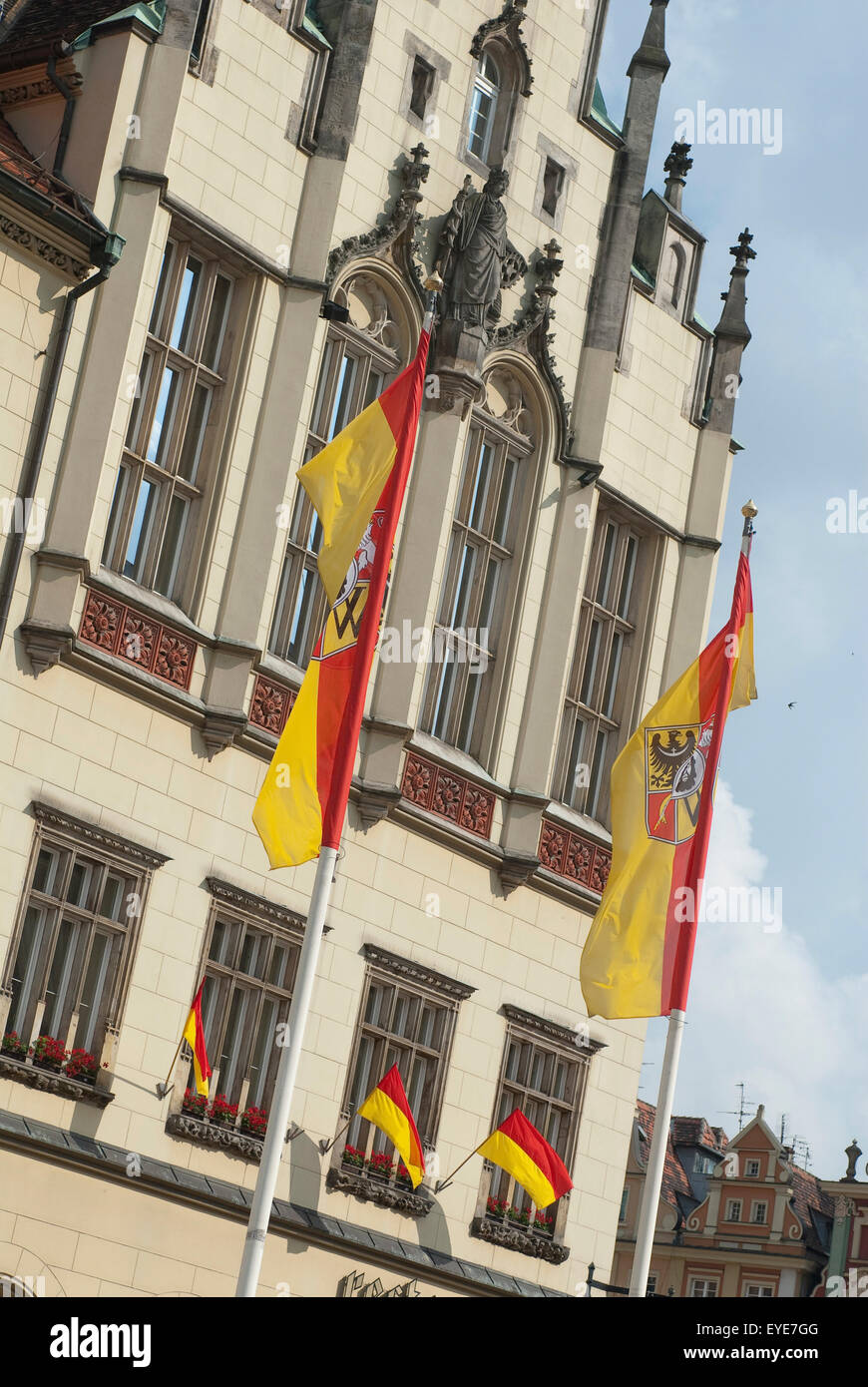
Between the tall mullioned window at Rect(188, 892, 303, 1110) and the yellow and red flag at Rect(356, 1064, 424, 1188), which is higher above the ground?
the tall mullioned window at Rect(188, 892, 303, 1110)

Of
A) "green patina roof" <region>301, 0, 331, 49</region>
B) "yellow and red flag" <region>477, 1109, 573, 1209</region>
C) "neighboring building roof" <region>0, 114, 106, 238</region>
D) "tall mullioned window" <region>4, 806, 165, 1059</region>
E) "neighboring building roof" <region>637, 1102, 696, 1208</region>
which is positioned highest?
"green patina roof" <region>301, 0, 331, 49</region>

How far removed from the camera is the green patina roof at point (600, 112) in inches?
1037

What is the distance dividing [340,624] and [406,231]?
7.59m

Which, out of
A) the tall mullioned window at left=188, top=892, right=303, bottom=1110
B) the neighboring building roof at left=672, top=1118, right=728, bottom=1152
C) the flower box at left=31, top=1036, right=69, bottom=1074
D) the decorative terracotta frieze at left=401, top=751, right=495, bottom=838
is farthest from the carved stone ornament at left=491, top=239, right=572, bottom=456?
the neighboring building roof at left=672, top=1118, right=728, bottom=1152

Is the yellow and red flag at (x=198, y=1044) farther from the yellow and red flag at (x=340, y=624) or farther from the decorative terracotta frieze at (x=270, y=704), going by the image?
the yellow and red flag at (x=340, y=624)

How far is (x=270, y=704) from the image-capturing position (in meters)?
21.2

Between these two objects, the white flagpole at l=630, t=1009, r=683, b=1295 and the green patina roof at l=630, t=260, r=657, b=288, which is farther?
the green patina roof at l=630, t=260, r=657, b=288

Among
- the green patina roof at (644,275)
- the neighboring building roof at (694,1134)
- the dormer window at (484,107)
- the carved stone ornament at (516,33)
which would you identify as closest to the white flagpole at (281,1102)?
the dormer window at (484,107)

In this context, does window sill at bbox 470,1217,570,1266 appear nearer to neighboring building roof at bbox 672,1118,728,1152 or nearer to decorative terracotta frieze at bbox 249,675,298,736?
decorative terracotta frieze at bbox 249,675,298,736

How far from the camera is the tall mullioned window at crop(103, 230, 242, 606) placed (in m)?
20.5

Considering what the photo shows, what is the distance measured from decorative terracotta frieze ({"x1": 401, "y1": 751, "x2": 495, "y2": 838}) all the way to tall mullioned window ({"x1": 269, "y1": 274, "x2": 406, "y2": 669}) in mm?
1897

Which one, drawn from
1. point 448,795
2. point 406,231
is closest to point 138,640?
point 448,795

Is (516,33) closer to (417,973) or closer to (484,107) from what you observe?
(484,107)
